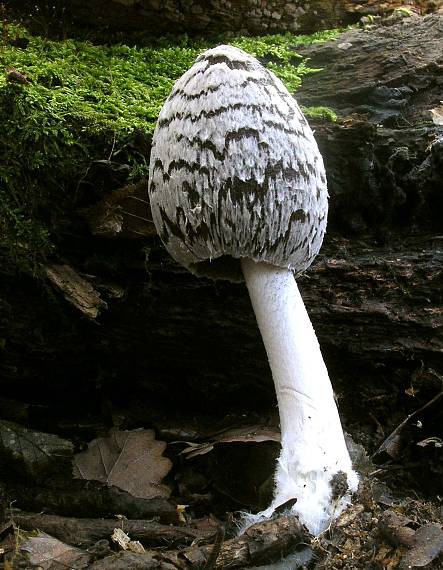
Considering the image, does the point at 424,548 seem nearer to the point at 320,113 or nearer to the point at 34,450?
the point at 34,450

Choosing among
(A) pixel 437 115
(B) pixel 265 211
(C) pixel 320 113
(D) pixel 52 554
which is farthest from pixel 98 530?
(A) pixel 437 115

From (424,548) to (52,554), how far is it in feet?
5.54

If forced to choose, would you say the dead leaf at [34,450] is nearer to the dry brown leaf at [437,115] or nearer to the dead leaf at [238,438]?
the dead leaf at [238,438]

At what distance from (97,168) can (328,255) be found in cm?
155

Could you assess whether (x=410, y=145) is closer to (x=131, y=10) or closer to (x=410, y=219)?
(x=410, y=219)

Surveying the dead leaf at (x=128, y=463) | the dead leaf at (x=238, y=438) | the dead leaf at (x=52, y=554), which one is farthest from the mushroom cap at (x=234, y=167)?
the dead leaf at (x=52, y=554)

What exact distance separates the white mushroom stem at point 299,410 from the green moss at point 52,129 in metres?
1.13

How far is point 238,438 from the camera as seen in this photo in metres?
3.70

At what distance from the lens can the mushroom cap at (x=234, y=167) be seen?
298cm

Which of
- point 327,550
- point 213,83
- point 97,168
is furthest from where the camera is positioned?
point 97,168

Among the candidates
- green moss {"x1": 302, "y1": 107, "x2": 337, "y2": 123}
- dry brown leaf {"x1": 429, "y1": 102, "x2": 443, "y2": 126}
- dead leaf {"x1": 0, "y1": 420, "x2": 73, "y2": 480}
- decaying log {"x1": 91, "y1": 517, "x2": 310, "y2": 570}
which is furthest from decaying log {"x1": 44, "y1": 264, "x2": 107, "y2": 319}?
dry brown leaf {"x1": 429, "y1": 102, "x2": 443, "y2": 126}

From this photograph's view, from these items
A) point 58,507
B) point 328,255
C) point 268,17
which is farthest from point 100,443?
point 268,17

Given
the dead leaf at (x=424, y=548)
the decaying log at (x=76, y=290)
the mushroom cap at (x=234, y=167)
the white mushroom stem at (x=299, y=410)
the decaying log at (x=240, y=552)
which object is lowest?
the decaying log at (x=240, y=552)

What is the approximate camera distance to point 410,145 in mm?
3834
